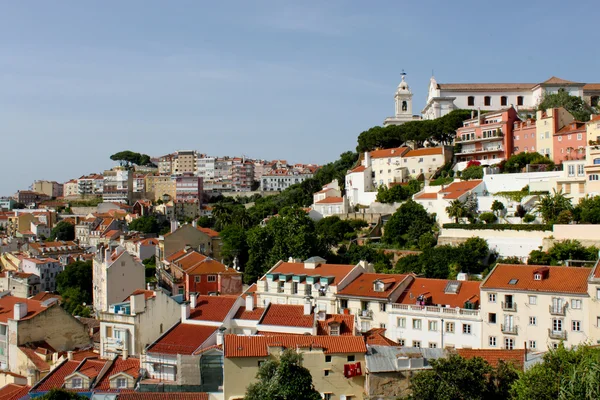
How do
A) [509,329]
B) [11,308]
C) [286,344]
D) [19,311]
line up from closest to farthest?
[286,344], [509,329], [19,311], [11,308]

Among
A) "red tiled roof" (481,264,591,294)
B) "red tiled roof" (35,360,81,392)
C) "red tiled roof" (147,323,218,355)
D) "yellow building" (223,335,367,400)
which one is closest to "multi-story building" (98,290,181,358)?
"red tiled roof" (147,323,218,355)

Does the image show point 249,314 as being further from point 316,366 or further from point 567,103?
point 567,103

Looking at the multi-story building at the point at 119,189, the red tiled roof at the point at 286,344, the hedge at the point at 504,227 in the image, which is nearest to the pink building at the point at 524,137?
the hedge at the point at 504,227

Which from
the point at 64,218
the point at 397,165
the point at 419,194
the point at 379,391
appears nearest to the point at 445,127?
the point at 397,165

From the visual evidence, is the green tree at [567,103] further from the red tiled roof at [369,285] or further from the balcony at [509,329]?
the balcony at [509,329]

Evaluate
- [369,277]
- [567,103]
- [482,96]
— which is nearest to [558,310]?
[369,277]

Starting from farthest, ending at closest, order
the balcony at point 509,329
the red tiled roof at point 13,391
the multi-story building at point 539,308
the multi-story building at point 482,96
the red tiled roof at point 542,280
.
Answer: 1. the multi-story building at point 482,96
2. the balcony at point 509,329
3. the red tiled roof at point 542,280
4. the multi-story building at point 539,308
5. the red tiled roof at point 13,391
